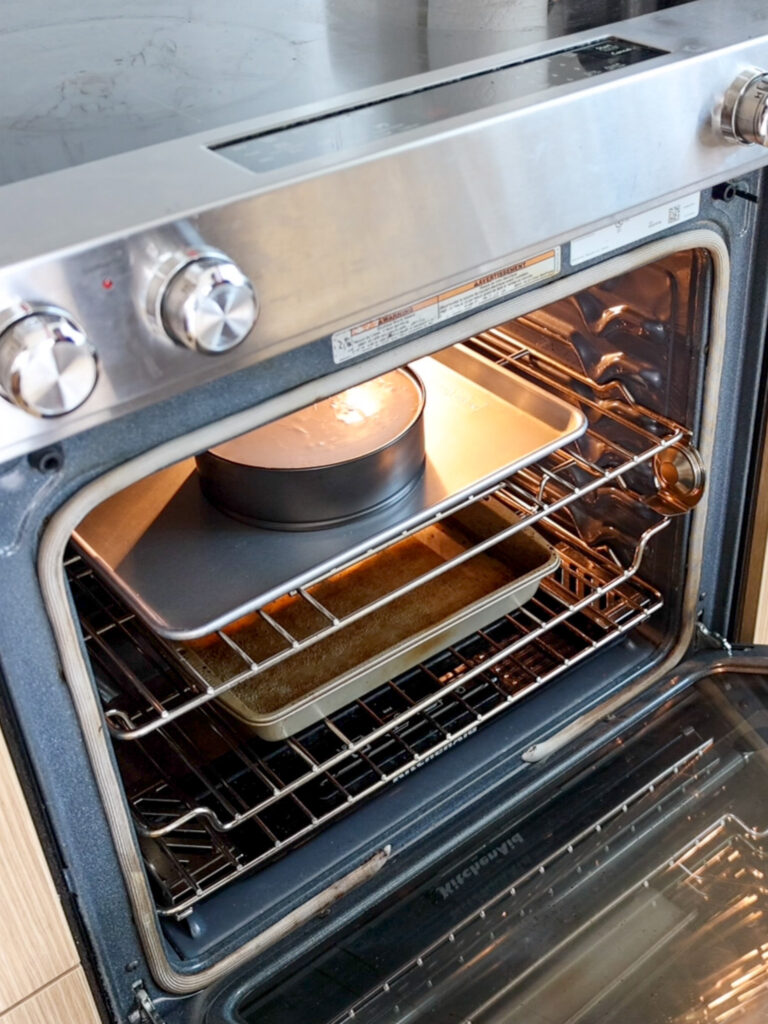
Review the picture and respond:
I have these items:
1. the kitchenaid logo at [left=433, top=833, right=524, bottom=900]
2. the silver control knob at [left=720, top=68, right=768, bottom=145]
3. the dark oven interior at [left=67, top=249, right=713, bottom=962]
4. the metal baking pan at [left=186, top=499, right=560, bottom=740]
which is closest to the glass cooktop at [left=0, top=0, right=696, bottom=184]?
the silver control knob at [left=720, top=68, right=768, bottom=145]

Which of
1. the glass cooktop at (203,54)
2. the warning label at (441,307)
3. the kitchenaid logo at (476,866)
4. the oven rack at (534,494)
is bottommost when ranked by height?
the kitchenaid logo at (476,866)

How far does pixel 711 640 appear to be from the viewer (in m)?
1.32

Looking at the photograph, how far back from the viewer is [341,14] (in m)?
1.01

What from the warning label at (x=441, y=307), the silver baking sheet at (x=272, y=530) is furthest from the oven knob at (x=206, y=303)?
the silver baking sheet at (x=272, y=530)

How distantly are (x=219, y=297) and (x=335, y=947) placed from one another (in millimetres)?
663

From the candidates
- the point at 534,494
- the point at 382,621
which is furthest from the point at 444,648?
the point at 534,494

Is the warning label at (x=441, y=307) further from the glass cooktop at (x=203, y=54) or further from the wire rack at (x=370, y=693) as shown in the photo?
the wire rack at (x=370, y=693)

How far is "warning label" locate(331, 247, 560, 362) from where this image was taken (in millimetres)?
828

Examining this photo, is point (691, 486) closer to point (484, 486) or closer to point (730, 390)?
point (730, 390)

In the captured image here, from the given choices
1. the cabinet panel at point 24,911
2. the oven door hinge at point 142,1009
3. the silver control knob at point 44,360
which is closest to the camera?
the silver control knob at point 44,360

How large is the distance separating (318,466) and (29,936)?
457mm

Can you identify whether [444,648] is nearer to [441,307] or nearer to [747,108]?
[441,307]

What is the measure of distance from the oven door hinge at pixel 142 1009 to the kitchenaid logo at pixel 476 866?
28 cm

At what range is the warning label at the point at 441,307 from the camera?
0.83 meters
